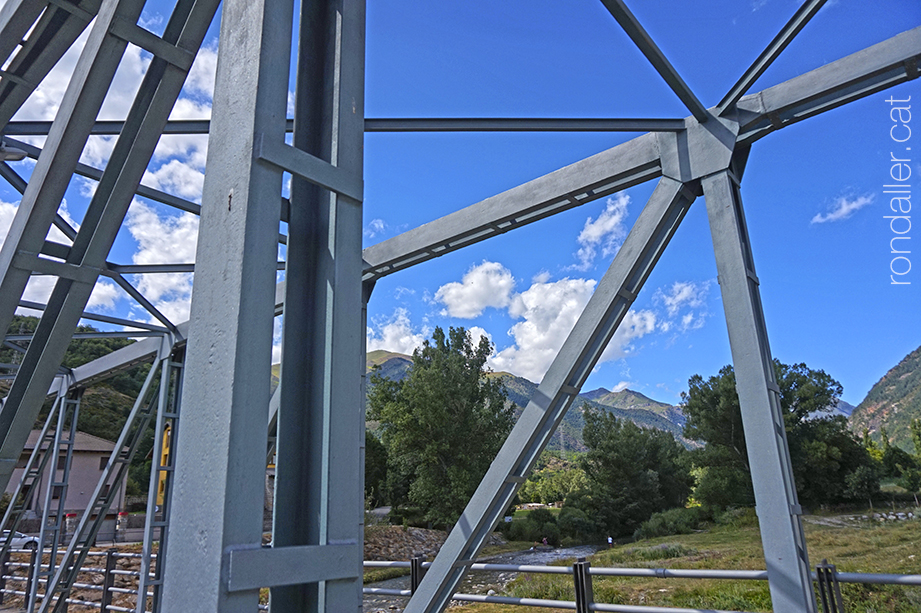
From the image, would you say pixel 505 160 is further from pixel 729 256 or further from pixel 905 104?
pixel 729 256

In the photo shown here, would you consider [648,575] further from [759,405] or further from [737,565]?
[737,565]

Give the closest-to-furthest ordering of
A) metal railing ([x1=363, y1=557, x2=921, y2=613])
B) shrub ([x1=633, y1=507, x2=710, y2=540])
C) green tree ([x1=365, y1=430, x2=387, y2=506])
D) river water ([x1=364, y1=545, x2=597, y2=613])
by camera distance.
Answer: metal railing ([x1=363, y1=557, x2=921, y2=613]) < river water ([x1=364, y1=545, x2=597, y2=613]) < shrub ([x1=633, y1=507, x2=710, y2=540]) < green tree ([x1=365, y1=430, x2=387, y2=506])

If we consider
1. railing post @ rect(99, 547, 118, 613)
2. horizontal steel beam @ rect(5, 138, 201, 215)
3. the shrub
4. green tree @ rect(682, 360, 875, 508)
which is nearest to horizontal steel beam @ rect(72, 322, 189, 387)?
railing post @ rect(99, 547, 118, 613)

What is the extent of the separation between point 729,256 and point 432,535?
2838 centimetres

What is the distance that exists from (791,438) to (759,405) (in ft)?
89.1

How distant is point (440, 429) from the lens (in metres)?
29.4

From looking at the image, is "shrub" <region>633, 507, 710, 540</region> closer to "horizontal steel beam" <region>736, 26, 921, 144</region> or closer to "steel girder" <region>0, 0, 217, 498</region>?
"horizontal steel beam" <region>736, 26, 921, 144</region>

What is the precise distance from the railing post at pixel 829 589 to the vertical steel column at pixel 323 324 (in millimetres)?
3016

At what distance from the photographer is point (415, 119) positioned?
4012 mm

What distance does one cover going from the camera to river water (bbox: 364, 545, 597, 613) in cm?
1264

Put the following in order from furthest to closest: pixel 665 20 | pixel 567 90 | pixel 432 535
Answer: pixel 432 535, pixel 567 90, pixel 665 20

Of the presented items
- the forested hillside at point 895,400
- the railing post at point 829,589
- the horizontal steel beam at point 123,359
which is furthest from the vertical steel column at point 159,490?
the forested hillside at point 895,400

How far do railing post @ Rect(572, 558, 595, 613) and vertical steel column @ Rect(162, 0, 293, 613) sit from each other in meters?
3.26

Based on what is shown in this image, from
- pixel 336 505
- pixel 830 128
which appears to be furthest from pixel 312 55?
pixel 830 128
